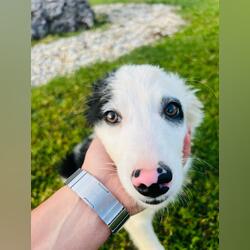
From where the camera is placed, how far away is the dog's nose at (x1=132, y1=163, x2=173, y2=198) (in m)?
1.72

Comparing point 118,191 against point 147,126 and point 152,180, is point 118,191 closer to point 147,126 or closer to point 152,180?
point 152,180

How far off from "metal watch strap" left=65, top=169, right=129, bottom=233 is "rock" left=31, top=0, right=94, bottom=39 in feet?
2.16

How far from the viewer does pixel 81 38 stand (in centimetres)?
193

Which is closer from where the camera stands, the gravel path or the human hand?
the human hand

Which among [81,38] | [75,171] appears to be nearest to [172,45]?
[81,38]

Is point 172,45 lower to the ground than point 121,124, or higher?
higher

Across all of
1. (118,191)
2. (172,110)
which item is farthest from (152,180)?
(172,110)

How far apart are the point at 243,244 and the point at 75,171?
0.79 m

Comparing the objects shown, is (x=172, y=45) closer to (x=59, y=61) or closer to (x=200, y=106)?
(x=200, y=106)

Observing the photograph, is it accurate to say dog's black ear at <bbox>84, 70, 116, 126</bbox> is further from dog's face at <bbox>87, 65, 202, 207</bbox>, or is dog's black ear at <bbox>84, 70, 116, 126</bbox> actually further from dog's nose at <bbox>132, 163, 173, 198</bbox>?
dog's nose at <bbox>132, 163, 173, 198</bbox>

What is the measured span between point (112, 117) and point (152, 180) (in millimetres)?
310

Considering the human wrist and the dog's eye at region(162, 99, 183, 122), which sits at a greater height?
the dog's eye at region(162, 99, 183, 122)

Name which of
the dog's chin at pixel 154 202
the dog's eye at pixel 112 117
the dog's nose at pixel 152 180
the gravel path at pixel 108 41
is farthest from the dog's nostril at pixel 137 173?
the gravel path at pixel 108 41

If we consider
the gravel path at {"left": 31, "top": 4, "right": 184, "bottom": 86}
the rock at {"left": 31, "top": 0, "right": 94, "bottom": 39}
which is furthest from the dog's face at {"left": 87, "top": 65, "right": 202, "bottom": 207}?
the rock at {"left": 31, "top": 0, "right": 94, "bottom": 39}
